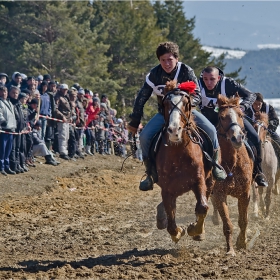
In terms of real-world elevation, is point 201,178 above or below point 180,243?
above

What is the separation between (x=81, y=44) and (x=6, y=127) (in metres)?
20.4

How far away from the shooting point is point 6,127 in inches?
551

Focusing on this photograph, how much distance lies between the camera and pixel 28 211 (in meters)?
11.8

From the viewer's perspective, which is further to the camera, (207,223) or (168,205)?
(207,223)

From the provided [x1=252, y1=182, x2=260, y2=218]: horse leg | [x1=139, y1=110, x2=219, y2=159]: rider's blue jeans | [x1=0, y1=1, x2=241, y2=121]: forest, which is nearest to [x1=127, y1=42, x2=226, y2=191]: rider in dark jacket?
[x1=139, y1=110, x2=219, y2=159]: rider's blue jeans

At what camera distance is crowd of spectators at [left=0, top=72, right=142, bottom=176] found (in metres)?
14.3

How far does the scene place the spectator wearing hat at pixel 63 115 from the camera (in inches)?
723

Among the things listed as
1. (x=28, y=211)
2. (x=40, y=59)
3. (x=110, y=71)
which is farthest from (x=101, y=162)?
(x=110, y=71)

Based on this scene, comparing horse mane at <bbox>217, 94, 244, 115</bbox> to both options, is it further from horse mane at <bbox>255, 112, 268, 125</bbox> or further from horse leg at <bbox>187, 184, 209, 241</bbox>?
horse mane at <bbox>255, 112, 268, 125</bbox>

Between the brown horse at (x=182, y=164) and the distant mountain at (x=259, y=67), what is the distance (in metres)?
44.0

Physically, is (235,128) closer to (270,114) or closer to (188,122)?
(188,122)

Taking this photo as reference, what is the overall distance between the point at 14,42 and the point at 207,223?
76.2 feet

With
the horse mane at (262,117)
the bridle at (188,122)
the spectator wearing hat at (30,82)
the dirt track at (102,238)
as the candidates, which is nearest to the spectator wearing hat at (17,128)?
the dirt track at (102,238)

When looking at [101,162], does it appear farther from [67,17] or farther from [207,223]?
[67,17]
